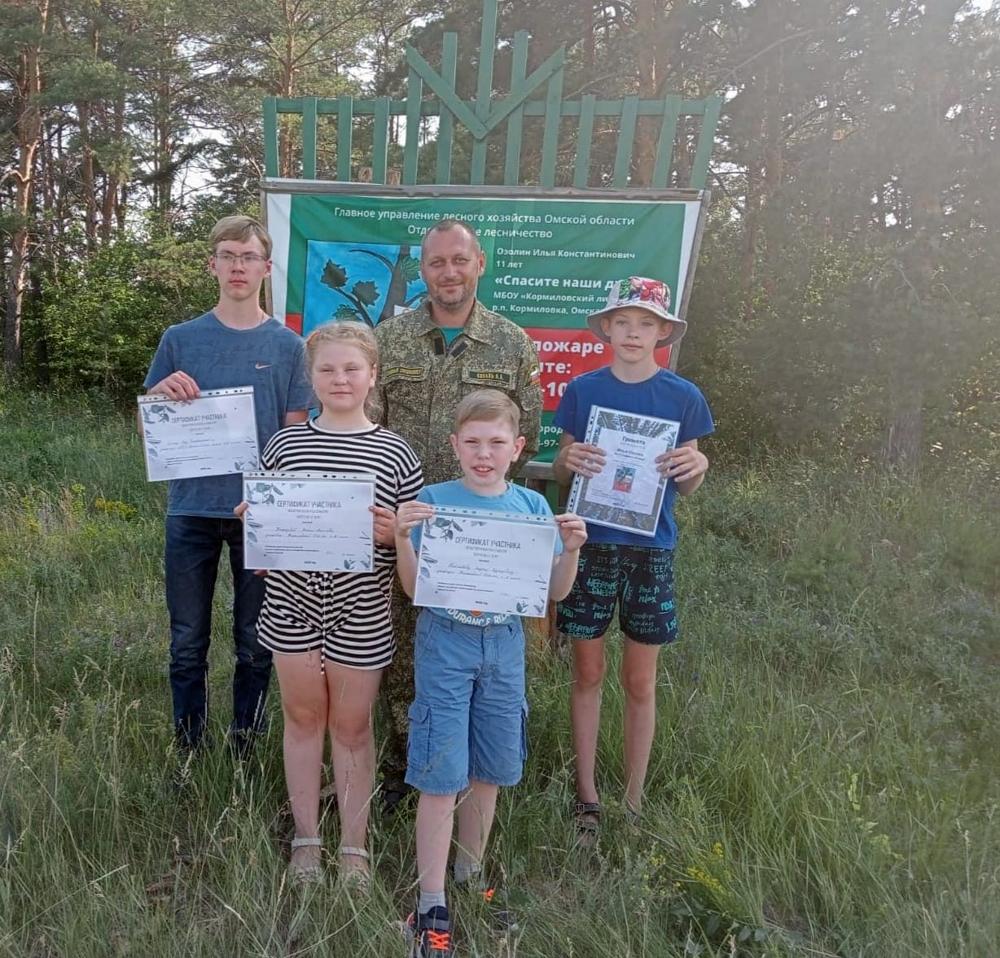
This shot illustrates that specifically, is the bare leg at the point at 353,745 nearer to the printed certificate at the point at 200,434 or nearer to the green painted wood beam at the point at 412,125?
the printed certificate at the point at 200,434

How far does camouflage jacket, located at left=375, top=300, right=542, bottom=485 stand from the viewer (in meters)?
2.93

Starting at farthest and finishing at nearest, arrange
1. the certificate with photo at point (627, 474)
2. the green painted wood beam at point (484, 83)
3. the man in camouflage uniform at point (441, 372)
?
the green painted wood beam at point (484, 83) < the man in camouflage uniform at point (441, 372) < the certificate with photo at point (627, 474)

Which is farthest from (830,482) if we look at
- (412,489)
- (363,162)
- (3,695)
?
(363,162)

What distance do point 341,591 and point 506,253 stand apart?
7.25 ft

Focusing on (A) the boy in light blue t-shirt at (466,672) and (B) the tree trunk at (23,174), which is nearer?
(A) the boy in light blue t-shirt at (466,672)

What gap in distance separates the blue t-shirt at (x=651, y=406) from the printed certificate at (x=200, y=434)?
3.97ft

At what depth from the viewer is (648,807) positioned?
115 inches

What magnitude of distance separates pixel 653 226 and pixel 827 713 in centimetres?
242

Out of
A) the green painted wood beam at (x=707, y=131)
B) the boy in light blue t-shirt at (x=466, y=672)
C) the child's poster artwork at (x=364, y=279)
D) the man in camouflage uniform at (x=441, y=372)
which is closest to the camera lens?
the boy in light blue t-shirt at (x=466, y=672)

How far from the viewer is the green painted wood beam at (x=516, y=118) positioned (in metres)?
3.88

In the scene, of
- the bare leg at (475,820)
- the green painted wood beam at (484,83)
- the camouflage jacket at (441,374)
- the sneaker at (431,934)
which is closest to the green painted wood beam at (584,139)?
the green painted wood beam at (484,83)

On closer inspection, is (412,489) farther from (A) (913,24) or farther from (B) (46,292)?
(B) (46,292)

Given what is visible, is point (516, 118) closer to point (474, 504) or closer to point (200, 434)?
point (200, 434)

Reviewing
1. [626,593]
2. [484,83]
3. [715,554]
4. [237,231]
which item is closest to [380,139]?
[484,83]
